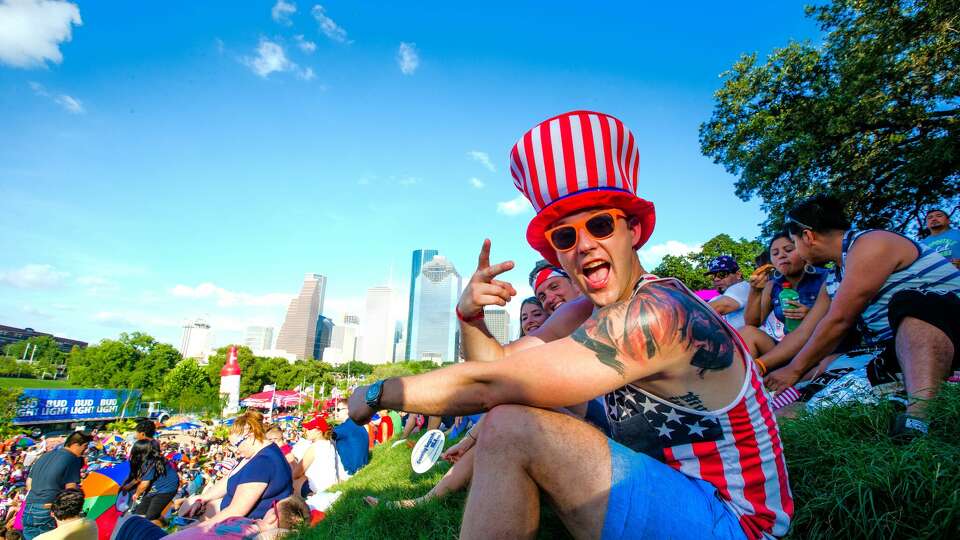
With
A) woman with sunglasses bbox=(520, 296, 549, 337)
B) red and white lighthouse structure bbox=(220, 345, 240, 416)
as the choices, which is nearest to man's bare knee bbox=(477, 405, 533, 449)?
woman with sunglasses bbox=(520, 296, 549, 337)

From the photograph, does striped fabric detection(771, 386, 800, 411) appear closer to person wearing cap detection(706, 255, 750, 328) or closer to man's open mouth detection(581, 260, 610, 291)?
person wearing cap detection(706, 255, 750, 328)

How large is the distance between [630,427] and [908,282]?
220 cm

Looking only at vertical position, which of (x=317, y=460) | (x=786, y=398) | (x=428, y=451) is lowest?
(x=317, y=460)

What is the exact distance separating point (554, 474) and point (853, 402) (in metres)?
2.36

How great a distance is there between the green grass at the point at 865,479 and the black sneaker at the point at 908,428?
38mm

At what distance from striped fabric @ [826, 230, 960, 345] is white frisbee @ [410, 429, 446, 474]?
10.6 feet

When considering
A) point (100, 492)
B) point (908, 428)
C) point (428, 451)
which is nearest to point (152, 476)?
point (100, 492)

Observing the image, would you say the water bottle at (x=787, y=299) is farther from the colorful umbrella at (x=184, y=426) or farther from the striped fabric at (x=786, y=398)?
the colorful umbrella at (x=184, y=426)

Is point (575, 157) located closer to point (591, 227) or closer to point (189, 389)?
point (591, 227)

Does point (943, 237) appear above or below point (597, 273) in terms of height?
above

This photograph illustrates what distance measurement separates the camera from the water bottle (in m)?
4.45

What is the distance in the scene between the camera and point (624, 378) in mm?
1592

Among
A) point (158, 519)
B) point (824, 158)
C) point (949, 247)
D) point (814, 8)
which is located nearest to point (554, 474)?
point (949, 247)

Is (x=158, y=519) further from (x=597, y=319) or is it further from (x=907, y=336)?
(x=907, y=336)
